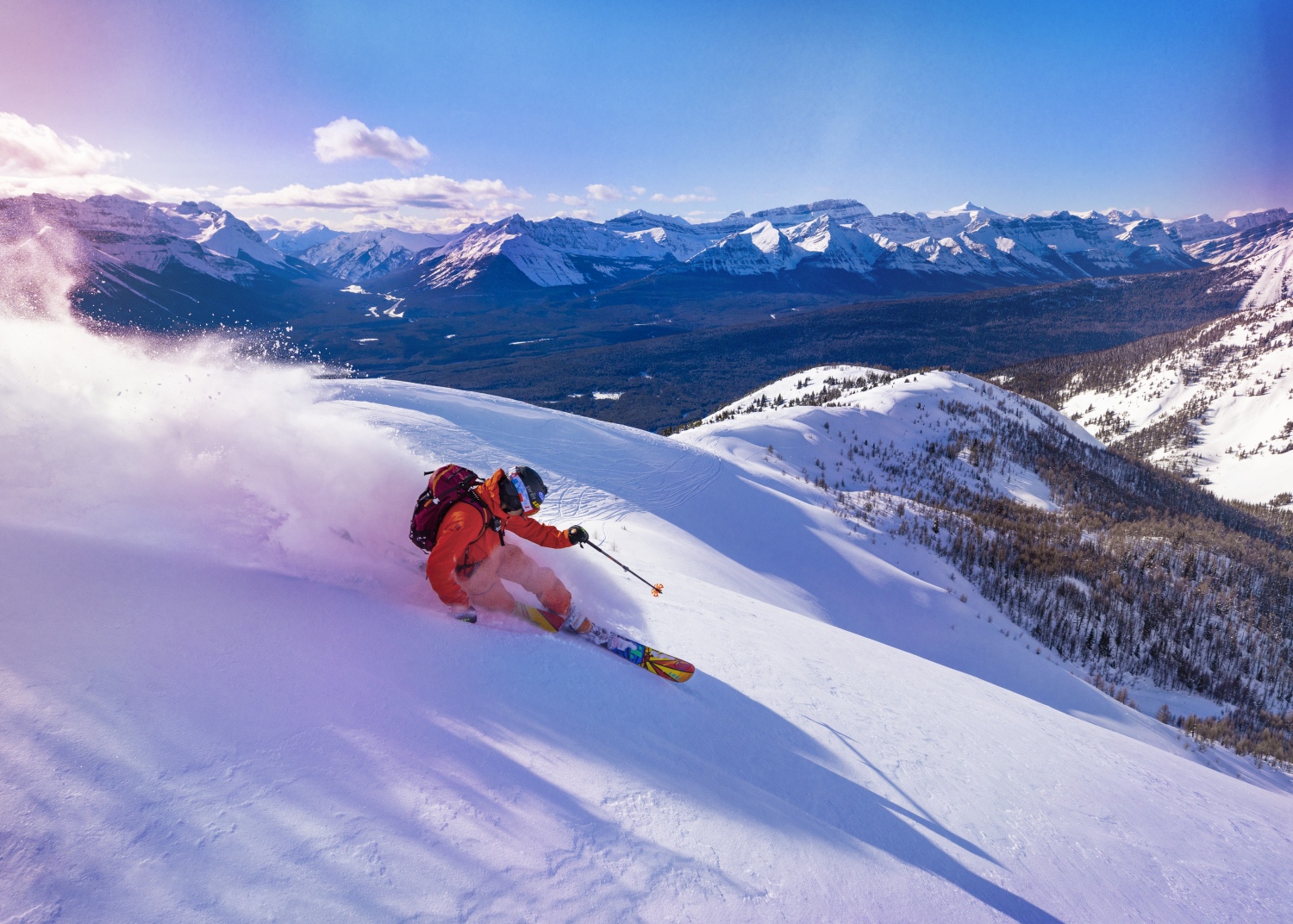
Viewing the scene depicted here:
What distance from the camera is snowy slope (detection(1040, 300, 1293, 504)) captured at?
60656mm

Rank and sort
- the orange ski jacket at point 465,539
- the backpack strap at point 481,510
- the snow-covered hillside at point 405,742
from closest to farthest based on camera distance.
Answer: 1. the snow-covered hillside at point 405,742
2. the orange ski jacket at point 465,539
3. the backpack strap at point 481,510

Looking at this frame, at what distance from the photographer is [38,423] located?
4625mm

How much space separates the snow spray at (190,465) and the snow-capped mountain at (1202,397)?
76934mm

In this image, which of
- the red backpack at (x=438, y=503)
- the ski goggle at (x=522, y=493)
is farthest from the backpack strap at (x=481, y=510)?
the ski goggle at (x=522, y=493)

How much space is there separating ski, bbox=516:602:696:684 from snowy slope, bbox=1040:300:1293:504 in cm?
7563

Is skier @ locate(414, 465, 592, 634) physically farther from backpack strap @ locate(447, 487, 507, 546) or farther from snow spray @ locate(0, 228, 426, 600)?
snow spray @ locate(0, 228, 426, 600)

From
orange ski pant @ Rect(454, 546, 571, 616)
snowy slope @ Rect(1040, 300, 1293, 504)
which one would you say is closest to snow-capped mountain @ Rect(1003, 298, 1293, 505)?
snowy slope @ Rect(1040, 300, 1293, 504)

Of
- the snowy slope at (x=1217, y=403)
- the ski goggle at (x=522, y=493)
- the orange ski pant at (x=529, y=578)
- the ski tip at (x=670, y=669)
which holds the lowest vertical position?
the ski tip at (x=670, y=669)

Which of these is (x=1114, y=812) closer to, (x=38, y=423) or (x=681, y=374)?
(x=38, y=423)

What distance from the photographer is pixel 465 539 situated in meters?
4.80

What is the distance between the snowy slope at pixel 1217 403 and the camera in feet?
199

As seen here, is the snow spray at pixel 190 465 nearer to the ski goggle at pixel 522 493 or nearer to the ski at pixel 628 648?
the ski at pixel 628 648

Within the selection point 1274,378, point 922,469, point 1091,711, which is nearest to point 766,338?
point 1274,378

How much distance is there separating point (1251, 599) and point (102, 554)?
109 feet
